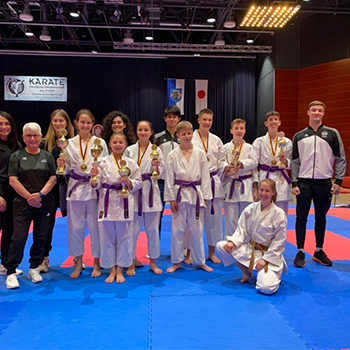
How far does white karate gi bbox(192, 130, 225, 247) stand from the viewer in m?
4.06

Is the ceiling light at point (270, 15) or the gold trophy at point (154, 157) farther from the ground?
the ceiling light at point (270, 15)

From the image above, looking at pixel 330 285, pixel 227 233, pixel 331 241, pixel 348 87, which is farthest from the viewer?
pixel 348 87

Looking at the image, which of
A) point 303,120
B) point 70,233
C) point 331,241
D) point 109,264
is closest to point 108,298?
point 109,264

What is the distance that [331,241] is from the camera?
505cm

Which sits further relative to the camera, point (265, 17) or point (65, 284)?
point (265, 17)

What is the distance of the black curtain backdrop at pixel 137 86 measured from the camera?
44.3 ft

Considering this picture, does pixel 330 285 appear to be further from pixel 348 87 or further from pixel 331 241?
pixel 348 87

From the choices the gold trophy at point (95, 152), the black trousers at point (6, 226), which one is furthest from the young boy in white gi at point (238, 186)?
the black trousers at point (6, 226)

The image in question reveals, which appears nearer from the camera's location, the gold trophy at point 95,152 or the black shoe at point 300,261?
the gold trophy at point 95,152

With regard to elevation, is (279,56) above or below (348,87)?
above

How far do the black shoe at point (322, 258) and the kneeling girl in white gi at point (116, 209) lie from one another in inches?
94.4

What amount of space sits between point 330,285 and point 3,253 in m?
3.71

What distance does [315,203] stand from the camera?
4.06m

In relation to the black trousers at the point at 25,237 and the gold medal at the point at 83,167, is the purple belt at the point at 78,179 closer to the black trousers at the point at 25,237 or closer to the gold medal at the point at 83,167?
the gold medal at the point at 83,167
